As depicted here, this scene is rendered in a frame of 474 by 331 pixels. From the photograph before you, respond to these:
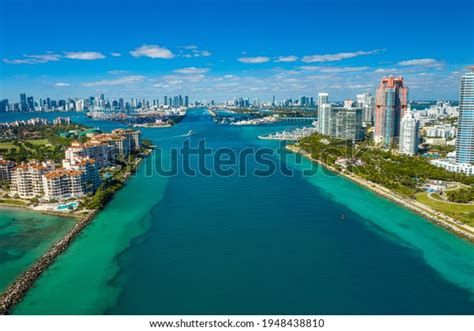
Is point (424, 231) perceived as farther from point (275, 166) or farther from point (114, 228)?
point (275, 166)

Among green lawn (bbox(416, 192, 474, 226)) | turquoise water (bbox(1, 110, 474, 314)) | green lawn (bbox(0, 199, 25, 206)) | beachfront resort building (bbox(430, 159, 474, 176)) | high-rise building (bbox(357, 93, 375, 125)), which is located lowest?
turquoise water (bbox(1, 110, 474, 314))

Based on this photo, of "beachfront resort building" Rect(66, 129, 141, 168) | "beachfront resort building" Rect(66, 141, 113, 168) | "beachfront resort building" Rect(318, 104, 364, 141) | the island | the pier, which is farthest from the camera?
the pier

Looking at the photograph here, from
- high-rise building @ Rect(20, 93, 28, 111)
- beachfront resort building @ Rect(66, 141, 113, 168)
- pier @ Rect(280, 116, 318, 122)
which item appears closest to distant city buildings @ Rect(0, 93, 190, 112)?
high-rise building @ Rect(20, 93, 28, 111)

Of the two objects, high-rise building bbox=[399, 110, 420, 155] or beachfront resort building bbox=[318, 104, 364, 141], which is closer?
high-rise building bbox=[399, 110, 420, 155]

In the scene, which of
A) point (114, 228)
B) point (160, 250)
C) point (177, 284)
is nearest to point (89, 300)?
point (177, 284)

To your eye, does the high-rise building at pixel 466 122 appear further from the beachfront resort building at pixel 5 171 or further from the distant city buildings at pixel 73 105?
the distant city buildings at pixel 73 105

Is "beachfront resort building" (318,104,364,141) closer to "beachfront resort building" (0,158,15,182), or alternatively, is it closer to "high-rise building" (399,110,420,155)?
"high-rise building" (399,110,420,155)
